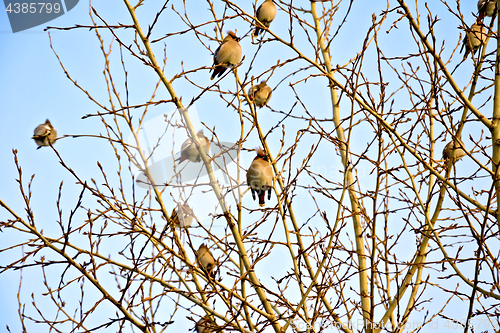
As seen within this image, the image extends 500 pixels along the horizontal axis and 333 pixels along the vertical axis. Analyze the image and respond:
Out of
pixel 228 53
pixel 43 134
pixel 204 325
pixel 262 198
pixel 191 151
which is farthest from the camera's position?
pixel 43 134

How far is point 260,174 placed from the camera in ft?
9.48

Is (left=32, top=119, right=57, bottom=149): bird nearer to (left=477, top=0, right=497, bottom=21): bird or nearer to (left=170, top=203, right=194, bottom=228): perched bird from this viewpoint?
(left=170, top=203, right=194, bottom=228): perched bird

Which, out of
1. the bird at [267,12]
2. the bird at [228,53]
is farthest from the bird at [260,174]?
the bird at [267,12]

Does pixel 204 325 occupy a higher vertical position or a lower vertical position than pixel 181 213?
lower

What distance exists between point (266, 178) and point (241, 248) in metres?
0.48

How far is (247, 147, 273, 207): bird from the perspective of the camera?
2.89 metres

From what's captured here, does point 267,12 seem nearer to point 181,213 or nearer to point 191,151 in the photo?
point 191,151

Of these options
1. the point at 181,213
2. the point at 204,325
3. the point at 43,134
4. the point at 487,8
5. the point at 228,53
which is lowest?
the point at 204,325

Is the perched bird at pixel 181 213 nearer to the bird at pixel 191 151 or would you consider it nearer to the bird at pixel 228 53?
the bird at pixel 191 151

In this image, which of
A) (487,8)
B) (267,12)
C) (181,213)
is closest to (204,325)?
(181,213)

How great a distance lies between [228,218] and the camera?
2.80m

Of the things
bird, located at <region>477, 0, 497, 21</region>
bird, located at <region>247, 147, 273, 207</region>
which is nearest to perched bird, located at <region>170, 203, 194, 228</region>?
bird, located at <region>247, 147, 273, 207</region>

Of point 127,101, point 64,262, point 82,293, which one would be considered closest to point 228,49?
point 127,101

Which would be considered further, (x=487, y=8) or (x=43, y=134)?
(x=43, y=134)
